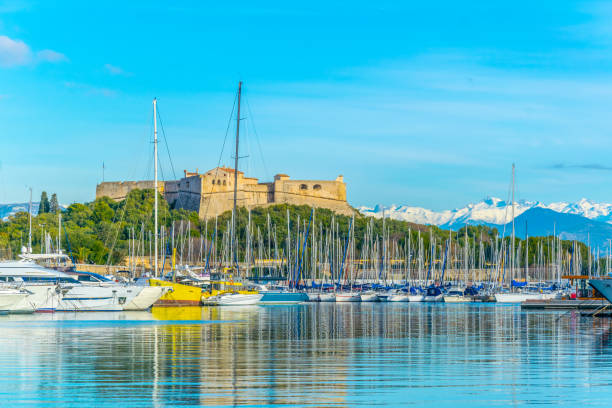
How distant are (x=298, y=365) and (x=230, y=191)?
307 feet

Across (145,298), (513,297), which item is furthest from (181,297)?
(513,297)

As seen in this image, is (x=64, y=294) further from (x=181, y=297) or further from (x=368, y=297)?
(x=368, y=297)

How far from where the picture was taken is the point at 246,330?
2672cm

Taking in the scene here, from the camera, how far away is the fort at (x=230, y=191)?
109 m

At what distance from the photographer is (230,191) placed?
360 feet

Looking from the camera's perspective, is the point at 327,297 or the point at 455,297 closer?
the point at 327,297

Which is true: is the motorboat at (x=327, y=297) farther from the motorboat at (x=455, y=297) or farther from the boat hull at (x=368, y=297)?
the motorboat at (x=455, y=297)

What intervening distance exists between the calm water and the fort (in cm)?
8030

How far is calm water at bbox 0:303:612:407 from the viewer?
13.1m

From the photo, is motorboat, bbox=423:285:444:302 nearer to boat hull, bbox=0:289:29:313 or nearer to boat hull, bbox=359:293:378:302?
boat hull, bbox=359:293:378:302

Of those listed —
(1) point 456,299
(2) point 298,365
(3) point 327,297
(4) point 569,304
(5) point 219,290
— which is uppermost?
(5) point 219,290

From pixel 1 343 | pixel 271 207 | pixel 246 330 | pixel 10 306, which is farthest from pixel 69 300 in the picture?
pixel 271 207

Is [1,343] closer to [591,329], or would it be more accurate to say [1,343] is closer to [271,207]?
[591,329]

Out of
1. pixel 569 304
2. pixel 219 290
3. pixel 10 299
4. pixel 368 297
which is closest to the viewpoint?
pixel 10 299
